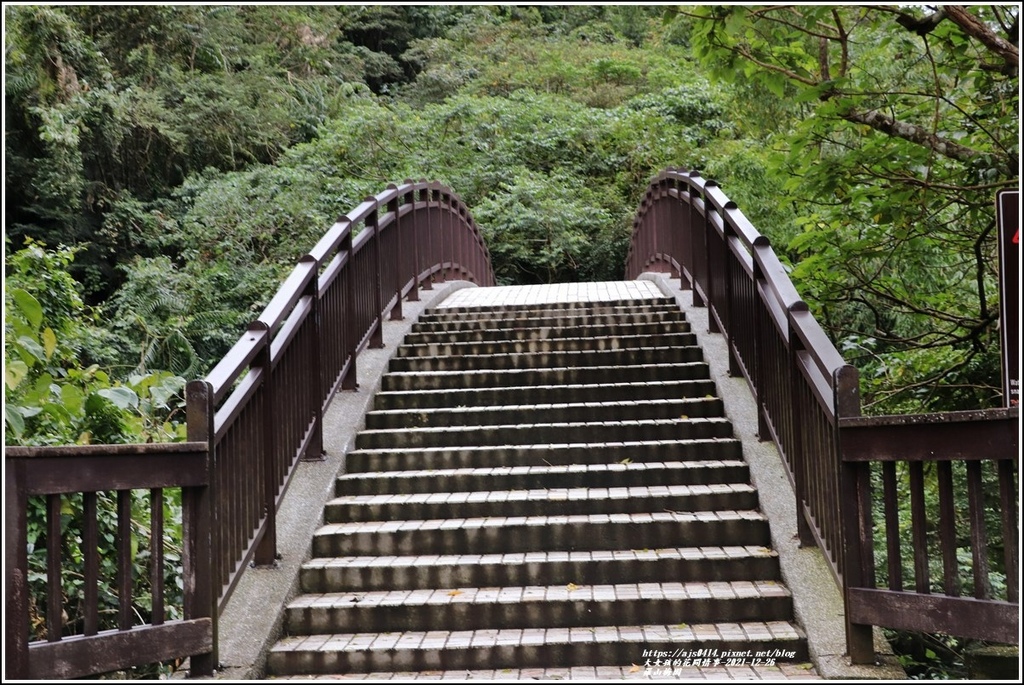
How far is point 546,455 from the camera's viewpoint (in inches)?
237

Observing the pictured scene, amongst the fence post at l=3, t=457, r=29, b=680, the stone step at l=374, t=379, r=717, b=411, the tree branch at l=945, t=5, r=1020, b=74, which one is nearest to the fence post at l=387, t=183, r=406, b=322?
the stone step at l=374, t=379, r=717, b=411

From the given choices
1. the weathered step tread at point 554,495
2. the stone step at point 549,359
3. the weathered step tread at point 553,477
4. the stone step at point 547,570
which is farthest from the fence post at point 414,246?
the stone step at point 547,570

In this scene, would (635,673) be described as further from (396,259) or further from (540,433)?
(396,259)

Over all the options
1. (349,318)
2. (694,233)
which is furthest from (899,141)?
(349,318)

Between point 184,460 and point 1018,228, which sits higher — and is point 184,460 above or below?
below

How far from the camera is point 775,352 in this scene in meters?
5.20

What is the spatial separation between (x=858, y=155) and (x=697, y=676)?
2.92 meters

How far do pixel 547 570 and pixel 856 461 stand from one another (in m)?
1.81

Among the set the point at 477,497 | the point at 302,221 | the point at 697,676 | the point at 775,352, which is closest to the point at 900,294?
the point at 775,352

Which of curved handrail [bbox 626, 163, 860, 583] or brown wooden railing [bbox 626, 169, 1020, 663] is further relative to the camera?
curved handrail [bbox 626, 163, 860, 583]

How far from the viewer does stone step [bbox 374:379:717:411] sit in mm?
6801

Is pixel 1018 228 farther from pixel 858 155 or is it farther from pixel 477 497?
pixel 477 497

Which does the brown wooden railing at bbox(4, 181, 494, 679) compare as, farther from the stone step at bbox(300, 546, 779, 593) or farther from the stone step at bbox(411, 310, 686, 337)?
the stone step at bbox(411, 310, 686, 337)

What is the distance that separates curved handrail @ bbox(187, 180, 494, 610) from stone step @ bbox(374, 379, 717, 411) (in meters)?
0.62
